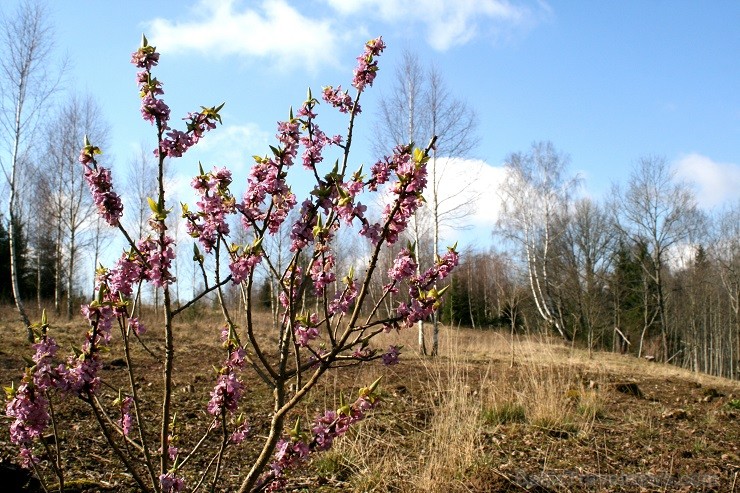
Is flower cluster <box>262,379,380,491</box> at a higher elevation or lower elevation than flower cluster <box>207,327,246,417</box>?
lower

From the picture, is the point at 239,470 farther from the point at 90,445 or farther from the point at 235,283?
the point at 235,283

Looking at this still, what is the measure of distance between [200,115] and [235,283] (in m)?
0.57

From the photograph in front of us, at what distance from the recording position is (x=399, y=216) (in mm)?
1775

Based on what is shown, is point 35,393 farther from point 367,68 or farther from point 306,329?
point 367,68

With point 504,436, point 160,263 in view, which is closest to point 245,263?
point 160,263

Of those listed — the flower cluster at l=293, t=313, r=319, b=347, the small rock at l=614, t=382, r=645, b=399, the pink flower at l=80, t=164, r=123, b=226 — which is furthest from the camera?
the small rock at l=614, t=382, r=645, b=399

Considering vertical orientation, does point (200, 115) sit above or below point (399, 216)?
above

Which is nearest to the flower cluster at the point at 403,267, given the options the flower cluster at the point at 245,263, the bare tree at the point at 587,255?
the flower cluster at the point at 245,263

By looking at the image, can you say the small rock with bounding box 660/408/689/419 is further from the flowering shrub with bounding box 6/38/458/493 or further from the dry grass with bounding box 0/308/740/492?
the flowering shrub with bounding box 6/38/458/493

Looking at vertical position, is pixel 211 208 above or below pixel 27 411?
above

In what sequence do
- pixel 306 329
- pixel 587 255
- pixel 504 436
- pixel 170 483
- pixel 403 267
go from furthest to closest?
pixel 587 255 < pixel 504 436 < pixel 306 329 < pixel 170 483 < pixel 403 267

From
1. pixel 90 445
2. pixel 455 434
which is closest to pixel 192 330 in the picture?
pixel 90 445

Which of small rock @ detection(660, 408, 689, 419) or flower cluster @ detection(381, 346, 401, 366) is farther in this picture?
small rock @ detection(660, 408, 689, 419)

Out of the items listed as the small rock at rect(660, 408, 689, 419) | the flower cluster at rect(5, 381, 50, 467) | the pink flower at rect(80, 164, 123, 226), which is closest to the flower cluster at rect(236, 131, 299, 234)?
the pink flower at rect(80, 164, 123, 226)
